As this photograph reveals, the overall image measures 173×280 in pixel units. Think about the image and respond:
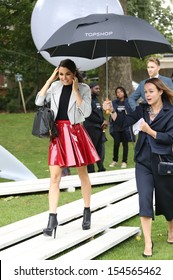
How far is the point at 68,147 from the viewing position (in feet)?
21.2

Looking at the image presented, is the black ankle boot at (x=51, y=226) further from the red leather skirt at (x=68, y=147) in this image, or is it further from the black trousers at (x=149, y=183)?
the black trousers at (x=149, y=183)

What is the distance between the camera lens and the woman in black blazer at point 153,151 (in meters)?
5.93

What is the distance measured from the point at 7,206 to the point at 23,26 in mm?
17953

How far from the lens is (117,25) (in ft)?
21.2

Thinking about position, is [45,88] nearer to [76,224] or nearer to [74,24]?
[74,24]

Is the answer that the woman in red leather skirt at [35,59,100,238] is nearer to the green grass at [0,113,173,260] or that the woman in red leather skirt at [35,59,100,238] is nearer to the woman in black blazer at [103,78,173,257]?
the woman in black blazer at [103,78,173,257]

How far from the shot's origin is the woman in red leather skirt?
6.41 metres

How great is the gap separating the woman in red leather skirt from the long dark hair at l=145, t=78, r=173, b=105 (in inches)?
33.0

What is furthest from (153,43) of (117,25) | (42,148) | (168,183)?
(42,148)

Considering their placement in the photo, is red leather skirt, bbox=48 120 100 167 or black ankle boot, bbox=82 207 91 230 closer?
red leather skirt, bbox=48 120 100 167

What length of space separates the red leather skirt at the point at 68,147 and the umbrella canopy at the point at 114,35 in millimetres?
866

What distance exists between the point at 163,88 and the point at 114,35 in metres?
0.81


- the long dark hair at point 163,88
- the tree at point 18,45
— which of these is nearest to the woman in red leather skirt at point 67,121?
the long dark hair at point 163,88

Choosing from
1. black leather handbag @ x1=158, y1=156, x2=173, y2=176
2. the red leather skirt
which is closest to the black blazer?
black leather handbag @ x1=158, y1=156, x2=173, y2=176
